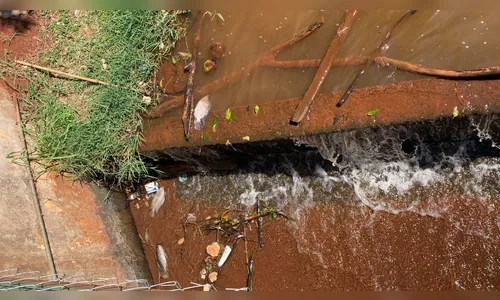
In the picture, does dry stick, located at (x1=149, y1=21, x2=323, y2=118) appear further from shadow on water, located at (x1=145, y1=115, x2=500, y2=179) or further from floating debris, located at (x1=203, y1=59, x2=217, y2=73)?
shadow on water, located at (x1=145, y1=115, x2=500, y2=179)

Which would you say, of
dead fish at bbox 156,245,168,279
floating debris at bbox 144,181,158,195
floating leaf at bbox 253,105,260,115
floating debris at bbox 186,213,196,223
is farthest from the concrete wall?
floating leaf at bbox 253,105,260,115

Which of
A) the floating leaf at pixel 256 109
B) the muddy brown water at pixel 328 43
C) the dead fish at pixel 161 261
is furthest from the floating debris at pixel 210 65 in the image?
the dead fish at pixel 161 261

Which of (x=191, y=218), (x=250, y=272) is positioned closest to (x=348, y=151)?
(x=250, y=272)

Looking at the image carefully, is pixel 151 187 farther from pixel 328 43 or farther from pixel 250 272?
pixel 328 43

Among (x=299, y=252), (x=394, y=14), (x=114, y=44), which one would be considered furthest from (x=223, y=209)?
(x=394, y=14)

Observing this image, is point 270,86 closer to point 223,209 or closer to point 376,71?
point 376,71

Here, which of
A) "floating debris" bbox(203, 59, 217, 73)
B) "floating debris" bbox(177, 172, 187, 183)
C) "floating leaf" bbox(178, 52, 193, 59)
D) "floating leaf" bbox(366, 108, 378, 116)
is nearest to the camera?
"floating leaf" bbox(366, 108, 378, 116)

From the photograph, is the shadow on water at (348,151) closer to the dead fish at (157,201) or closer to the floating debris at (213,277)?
the dead fish at (157,201)
